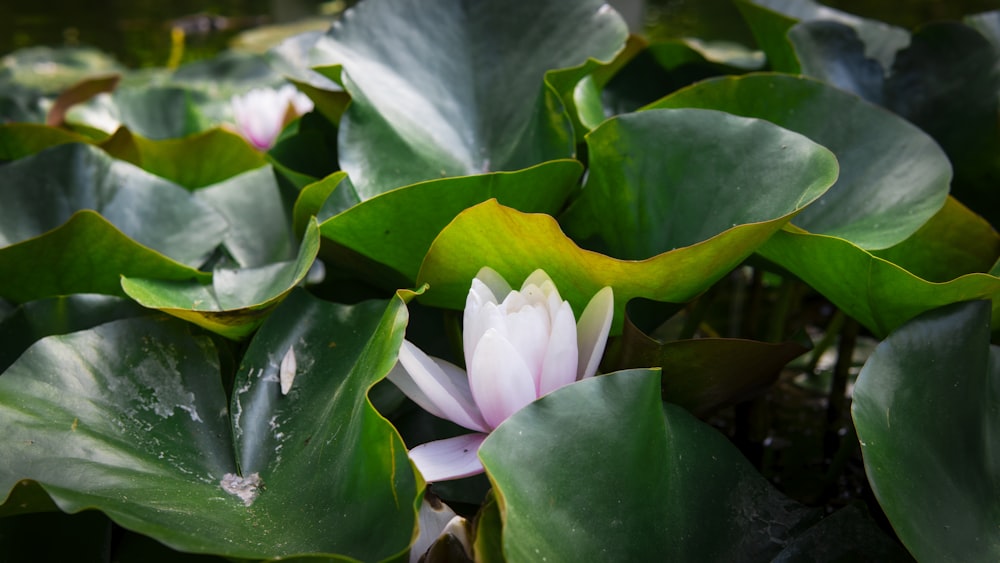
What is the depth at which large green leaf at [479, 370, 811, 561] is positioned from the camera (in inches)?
17.9

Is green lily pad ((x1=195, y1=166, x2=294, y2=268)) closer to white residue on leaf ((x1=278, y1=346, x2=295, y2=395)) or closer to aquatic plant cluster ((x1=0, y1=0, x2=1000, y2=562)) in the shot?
aquatic plant cluster ((x1=0, y1=0, x2=1000, y2=562))

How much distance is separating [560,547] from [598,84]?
65 cm

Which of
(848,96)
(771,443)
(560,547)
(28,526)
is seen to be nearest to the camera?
(560,547)

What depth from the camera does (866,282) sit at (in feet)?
1.91

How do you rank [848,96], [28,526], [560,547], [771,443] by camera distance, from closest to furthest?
[560,547]
[28,526]
[848,96]
[771,443]

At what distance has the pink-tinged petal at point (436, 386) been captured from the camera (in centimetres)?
53

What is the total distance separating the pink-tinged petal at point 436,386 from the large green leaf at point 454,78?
0.73ft

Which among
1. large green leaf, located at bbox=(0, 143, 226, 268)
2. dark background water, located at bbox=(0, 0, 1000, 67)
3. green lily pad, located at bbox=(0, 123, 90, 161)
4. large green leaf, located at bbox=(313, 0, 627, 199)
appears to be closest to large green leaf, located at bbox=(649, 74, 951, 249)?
large green leaf, located at bbox=(313, 0, 627, 199)

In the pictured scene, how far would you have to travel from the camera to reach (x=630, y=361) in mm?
585

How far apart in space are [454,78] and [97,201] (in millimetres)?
370

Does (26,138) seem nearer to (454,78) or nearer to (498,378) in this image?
(454,78)

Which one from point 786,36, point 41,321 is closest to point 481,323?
point 41,321

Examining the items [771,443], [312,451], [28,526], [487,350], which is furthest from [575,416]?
[771,443]

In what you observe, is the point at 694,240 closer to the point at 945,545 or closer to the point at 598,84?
the point at 945,545
